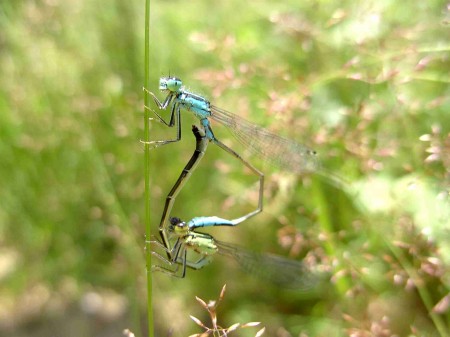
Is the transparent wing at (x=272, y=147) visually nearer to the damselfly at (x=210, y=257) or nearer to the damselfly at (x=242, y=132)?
the damselfly at (x=242, y=132)

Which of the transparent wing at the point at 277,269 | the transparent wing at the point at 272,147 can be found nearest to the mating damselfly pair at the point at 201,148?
the transparent wing at the point at 272,147

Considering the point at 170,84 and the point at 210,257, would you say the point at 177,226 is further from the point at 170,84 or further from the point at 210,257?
the point at 170,84

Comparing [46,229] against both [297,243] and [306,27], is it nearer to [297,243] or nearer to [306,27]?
[297,243]

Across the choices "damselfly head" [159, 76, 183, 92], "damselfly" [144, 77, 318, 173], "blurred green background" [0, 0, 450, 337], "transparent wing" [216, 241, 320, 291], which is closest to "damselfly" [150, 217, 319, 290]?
"transparent wing" [216, 241, 320, 291]

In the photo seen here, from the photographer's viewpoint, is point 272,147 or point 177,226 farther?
point 272,147

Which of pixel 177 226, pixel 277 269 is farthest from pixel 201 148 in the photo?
pixel 277 269

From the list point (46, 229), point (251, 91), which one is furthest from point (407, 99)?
point (46, 229)
